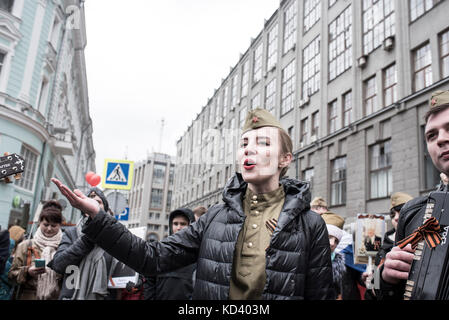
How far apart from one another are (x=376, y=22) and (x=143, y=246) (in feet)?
55.6

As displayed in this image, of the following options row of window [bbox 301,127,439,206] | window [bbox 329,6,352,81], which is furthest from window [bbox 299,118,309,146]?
row of window [bbox 301,127,439,206]

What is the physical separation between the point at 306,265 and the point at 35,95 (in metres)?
15.8

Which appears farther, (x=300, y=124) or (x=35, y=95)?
(x=300, y=124)

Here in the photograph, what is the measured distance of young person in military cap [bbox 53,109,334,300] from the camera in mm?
1773

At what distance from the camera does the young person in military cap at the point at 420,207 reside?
146 cm

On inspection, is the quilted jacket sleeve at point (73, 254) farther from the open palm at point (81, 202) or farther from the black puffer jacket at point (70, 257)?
the open palm at point (81, 202)

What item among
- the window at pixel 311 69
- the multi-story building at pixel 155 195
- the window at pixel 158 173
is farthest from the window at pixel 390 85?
the window at pixel 158 173

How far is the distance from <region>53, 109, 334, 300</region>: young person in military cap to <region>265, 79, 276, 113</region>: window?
21558 mm

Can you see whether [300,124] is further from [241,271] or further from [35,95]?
[241,271]

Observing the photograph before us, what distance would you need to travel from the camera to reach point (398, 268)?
147 cm

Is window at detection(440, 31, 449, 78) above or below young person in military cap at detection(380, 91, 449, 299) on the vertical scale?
above

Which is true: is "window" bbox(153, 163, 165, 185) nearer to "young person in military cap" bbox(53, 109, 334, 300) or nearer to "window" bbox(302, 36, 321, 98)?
"window" bbox(302, 36, 321, 98)

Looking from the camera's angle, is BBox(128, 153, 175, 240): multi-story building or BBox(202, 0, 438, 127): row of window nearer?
BBox(202, 0, 438, 127): row of window
